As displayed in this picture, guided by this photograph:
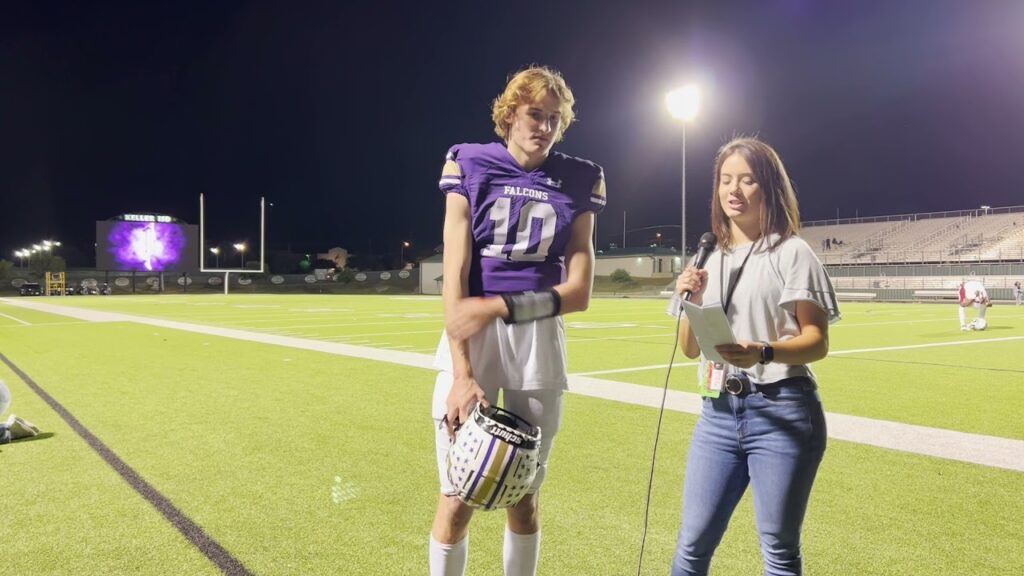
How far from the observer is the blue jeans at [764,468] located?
201cm

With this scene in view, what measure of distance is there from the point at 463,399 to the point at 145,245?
184ft

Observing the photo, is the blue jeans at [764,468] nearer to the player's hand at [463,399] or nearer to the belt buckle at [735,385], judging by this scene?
the belt buckle at [735,385]

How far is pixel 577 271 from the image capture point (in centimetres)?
218

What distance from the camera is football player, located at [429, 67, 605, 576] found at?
6.56ft

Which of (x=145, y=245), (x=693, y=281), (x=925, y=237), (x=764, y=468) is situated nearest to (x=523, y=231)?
(x=693, y=281)

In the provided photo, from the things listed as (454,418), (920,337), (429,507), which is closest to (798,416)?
(454,418)

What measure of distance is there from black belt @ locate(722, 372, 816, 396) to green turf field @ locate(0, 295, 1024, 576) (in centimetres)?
132

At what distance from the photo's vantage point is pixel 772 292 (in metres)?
2.07

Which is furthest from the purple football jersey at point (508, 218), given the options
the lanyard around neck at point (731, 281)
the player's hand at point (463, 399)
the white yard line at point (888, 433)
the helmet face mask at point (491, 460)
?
the white yard line at point (888, 433)

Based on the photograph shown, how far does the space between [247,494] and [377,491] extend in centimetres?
74

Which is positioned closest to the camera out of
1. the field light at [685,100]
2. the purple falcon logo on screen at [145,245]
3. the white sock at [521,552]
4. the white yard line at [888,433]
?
the white sock at [521,552]

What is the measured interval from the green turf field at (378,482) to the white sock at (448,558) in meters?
0.88

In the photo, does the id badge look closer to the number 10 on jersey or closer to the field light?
the number 10 on jersey

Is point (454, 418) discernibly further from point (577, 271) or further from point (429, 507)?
point (429, 507)
